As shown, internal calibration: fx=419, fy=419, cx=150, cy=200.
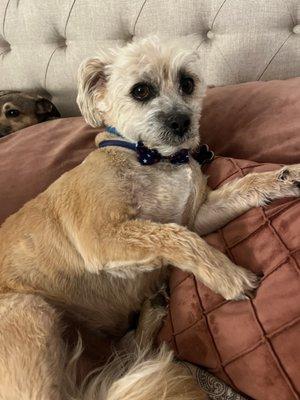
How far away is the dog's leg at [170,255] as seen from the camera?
3.59 ft

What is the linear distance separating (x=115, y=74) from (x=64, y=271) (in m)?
0.73

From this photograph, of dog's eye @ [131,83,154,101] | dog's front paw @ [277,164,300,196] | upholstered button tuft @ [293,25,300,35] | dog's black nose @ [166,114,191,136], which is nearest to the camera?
dog's front paw @ [277,164,300,196]

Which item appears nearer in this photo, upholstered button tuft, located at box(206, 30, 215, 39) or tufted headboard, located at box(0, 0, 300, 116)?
tufted headboard, located at box(0, 0, 300, 116)

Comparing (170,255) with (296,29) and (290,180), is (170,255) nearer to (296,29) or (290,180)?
(290,180)

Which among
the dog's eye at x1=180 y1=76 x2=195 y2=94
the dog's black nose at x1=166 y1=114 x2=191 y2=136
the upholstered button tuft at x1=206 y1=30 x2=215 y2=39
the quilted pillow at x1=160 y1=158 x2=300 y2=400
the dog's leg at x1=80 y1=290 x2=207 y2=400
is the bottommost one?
the dog's leg at x1=80 y1=290 x2=207 y2=400

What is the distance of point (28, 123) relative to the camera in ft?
7.87

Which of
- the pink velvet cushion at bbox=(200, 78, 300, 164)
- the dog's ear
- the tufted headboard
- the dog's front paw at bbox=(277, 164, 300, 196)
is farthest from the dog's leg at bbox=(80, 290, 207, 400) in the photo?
the tufted headboard

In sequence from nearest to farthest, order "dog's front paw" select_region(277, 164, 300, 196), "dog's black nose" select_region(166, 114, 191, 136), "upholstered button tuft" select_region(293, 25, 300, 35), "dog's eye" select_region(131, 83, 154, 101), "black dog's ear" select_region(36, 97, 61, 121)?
"dog's front paw" select_region(277, 164, 300, 196), "dog's black nose" select_region(166, 114, 191, 136), "dog's eye" select_region(131, 83, 154, 101), "upholstered button tuft" select_region(293, 25, 300, 35), "black dog's ear" select_region(36, 97, 61, 121)

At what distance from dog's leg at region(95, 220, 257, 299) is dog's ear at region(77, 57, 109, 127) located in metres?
0.56

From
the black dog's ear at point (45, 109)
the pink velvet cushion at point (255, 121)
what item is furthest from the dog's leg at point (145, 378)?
the black dog's ear at point (45, 109)

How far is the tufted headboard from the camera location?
1735 millimetres

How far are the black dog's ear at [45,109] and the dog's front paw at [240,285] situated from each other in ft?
5.19

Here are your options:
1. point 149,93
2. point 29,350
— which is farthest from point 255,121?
point 29,350

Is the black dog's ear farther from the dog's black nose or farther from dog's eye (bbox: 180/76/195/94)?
the dog's black nose
